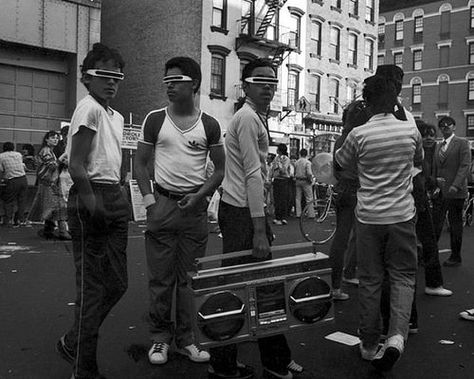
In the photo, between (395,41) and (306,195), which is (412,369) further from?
(395,41)

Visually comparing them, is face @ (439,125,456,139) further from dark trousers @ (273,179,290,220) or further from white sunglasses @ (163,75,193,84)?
dark trousers @ (273,179,290,220)

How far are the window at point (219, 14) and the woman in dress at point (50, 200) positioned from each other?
1756 centimetres

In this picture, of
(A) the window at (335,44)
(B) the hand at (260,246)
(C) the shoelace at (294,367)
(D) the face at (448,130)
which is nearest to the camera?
(B) the hand at (260,246)

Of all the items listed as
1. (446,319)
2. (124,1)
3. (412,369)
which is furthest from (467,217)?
(124,1)

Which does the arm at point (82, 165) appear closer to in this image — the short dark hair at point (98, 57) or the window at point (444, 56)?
Result: the short dark hair at point (98, 57)

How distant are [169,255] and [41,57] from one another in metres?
19.1

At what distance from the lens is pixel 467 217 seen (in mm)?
14578

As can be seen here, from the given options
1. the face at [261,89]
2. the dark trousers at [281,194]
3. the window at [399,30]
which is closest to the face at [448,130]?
the face at [261,89]

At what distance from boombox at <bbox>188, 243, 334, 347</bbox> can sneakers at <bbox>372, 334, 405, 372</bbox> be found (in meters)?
0.46

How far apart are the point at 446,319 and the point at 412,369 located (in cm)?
145

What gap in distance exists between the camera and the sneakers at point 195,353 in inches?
155

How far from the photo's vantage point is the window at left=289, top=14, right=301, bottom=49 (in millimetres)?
29906

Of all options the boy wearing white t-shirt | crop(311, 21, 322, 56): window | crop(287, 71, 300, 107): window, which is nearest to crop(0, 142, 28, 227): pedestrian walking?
the boy wearing white t-shirt

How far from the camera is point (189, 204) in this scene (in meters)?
3.82
